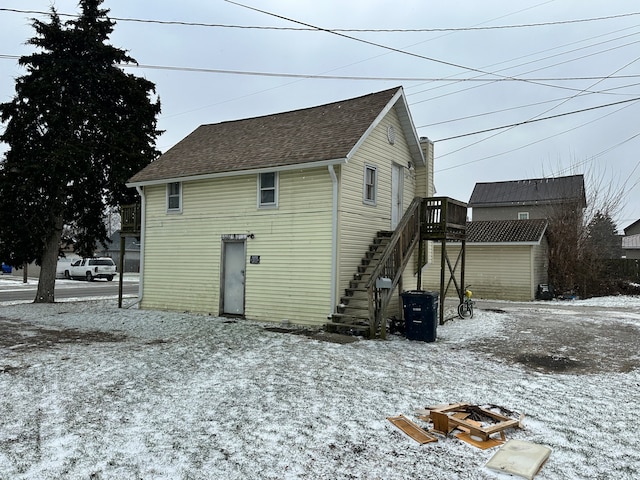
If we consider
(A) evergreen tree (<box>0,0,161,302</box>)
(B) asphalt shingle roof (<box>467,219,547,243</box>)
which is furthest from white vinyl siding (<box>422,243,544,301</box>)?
(A) evergreen tree (<box>0,0,161,302</box>)

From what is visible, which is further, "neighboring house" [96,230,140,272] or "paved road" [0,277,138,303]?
"neighboring house" [96,230,140,272]

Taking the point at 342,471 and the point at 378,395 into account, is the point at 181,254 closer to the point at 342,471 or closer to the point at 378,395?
the point at 378,395

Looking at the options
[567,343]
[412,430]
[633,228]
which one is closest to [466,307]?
[567,343]

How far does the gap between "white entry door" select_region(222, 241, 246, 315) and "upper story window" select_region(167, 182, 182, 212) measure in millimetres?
2435

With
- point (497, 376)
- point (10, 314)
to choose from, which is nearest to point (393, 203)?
point (497, 376)

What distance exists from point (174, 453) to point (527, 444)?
10.8 ft

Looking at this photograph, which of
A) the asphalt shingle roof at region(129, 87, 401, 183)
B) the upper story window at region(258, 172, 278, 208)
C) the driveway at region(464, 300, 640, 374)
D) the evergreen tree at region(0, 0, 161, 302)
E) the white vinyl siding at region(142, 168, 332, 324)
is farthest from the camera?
the evergreen tree at region(0, 0, 161, 302)

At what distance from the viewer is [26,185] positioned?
54.9ft

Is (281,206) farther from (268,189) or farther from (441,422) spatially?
(441,422)

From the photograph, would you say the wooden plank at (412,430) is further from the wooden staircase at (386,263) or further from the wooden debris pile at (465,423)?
the wooden staircase at (386,263)

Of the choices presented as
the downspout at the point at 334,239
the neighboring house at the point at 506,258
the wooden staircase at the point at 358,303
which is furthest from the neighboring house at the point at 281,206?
the neighboring house at the point at 506,258

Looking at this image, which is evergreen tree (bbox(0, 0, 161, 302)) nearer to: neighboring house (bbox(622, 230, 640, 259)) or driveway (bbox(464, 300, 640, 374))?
driveway (bbox(464, 300, 640, 374))

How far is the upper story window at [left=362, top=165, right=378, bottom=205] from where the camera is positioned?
42.5ft

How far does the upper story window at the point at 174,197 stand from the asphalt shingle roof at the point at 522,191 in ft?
105
